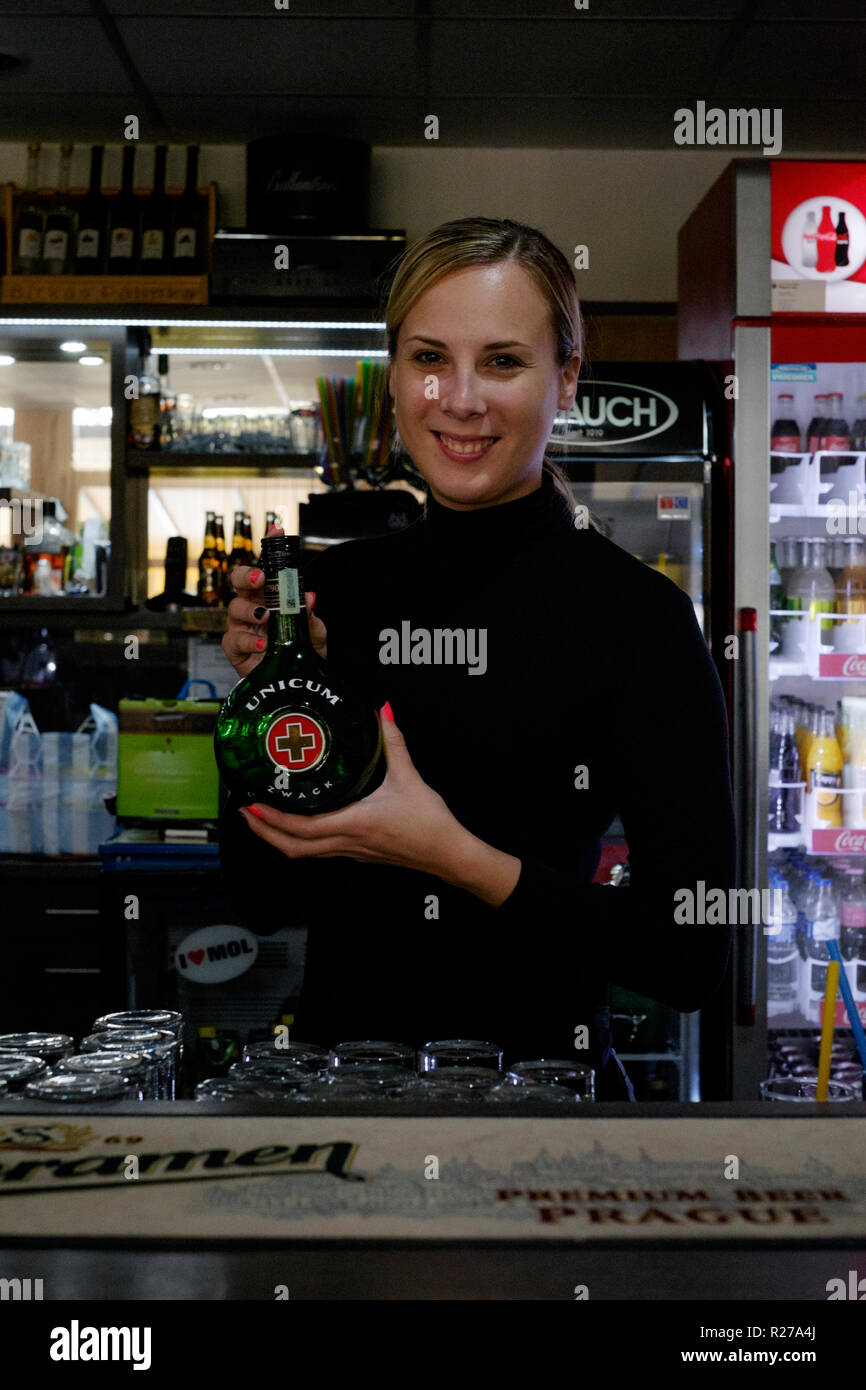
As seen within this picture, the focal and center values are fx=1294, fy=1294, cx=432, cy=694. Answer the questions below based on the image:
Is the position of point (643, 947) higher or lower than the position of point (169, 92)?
lower

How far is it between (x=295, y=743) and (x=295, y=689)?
5 centimetres

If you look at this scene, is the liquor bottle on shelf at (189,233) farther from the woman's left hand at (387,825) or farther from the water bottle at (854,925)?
the woman's left hand at (387,825)

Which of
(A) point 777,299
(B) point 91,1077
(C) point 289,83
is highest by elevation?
(C) point 289,83

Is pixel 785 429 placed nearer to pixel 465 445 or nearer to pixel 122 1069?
pixel 465 445

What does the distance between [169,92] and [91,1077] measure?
3475 mm

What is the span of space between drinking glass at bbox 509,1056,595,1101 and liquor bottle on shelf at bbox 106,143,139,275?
328cm

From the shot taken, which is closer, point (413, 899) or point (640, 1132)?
point (640, 1132)

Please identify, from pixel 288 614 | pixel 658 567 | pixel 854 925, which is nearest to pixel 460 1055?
pixel 288 614

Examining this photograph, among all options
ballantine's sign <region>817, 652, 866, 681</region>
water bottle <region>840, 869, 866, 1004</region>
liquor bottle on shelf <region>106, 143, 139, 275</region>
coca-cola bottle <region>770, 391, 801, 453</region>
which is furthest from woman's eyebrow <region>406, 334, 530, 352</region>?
liquor bottle on shelf <region>106, 143, 139, 275</region>

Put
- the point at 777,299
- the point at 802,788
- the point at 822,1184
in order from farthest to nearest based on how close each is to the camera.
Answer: the point at 802,788 → the point at 777,299 → the point at 822,1184

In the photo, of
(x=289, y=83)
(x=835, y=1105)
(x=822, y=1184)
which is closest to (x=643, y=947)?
(x=835, y=1105)

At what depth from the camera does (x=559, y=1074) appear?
106cm
